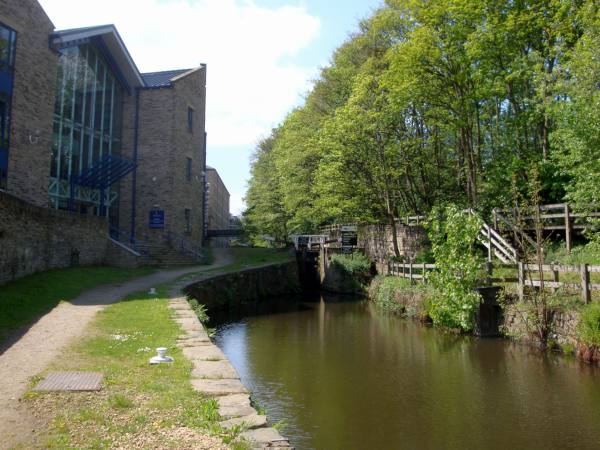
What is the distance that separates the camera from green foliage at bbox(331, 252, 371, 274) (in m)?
24.9

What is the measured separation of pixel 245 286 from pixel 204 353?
15403 millimetres

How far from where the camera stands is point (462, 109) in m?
19.8

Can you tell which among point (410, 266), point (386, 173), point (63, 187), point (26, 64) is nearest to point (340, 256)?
point (386, 173)

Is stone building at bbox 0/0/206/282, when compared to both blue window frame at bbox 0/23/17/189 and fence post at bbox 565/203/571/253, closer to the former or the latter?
blue window frame at bbox 0/23/17/189

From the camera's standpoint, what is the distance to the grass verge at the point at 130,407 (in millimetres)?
4078

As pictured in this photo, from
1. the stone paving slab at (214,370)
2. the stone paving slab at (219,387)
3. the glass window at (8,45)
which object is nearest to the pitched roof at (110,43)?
the glass window at (8,45)

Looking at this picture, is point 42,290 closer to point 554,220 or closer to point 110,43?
point 554,220

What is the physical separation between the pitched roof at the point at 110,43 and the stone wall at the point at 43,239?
26.0 ft

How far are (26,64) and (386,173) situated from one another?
15.5 metres

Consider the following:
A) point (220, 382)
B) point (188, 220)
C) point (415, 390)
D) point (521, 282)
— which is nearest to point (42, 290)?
point (220, 382)

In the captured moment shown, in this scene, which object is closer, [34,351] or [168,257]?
[34,351]

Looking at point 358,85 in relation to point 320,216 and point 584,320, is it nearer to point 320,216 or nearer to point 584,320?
point 320,216

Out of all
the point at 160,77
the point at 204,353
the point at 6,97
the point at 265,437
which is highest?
the point at 160,77

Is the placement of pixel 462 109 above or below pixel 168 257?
above
